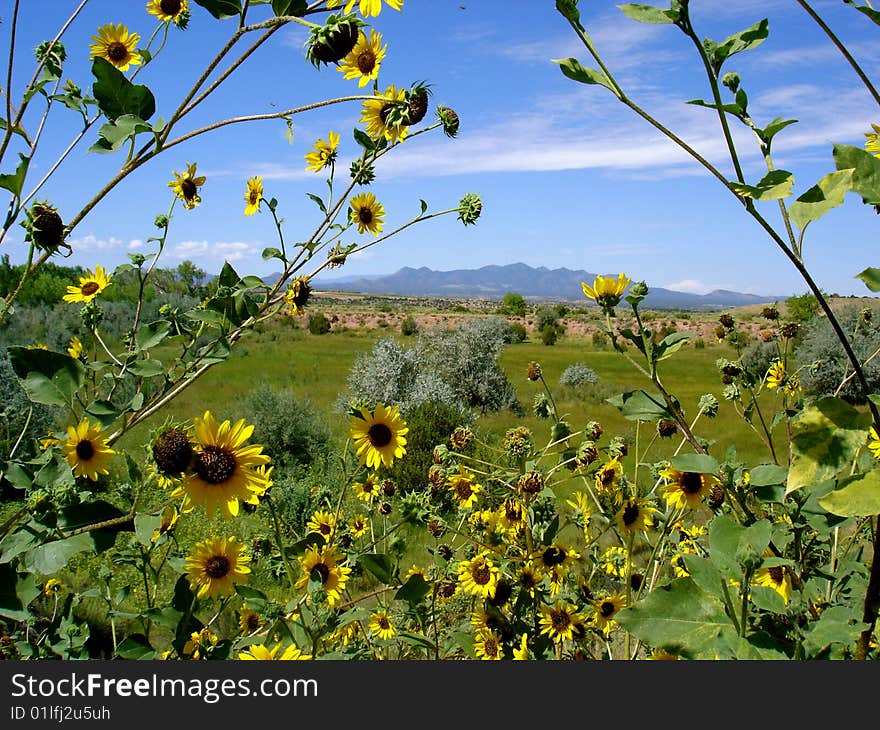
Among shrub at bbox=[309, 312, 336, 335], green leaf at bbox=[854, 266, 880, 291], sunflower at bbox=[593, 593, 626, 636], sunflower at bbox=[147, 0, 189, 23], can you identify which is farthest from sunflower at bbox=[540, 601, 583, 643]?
shrub at bbox=[309, 312, 336, 335]

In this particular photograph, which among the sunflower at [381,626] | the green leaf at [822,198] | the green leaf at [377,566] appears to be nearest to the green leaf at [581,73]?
the green leaf at [822,198]

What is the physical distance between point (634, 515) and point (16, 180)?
1.70 m

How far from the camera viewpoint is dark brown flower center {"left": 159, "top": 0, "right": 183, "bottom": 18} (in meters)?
1.26

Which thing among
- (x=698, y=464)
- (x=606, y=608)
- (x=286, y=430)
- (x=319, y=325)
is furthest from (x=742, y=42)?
(x=319, y=325)

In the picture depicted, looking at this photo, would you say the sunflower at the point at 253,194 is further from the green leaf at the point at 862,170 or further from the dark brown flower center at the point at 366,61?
the green leaf at the point at 862,170

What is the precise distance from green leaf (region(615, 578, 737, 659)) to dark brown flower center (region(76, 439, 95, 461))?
925 millimetres

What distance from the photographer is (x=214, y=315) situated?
1030 millimetres

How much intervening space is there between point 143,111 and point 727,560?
37.2 inches

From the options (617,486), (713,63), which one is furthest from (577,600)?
(713,63)

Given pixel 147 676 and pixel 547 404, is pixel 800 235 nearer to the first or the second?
pixel 147 676

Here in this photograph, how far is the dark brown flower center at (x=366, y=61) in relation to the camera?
3.96 feet

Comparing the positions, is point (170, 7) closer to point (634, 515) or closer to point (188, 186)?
point (188, 186)

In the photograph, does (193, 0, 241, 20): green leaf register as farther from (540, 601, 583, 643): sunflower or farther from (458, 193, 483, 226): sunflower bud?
(540, 601, 583, 643): sunflower

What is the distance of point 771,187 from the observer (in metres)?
0.60
